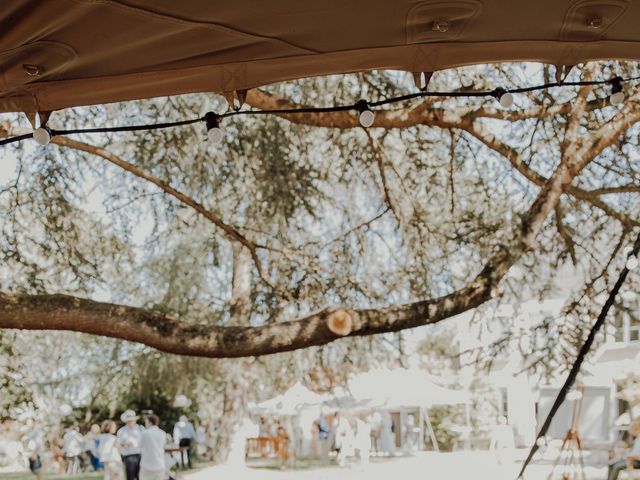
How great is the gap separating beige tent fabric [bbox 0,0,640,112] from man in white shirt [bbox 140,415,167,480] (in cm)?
928

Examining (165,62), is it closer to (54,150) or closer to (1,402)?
(54,150)

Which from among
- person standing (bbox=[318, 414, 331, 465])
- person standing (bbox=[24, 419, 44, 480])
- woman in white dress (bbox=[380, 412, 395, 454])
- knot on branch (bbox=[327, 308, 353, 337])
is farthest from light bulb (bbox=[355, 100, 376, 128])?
woman in white dress (bbox=[380, 412, 395, 454])

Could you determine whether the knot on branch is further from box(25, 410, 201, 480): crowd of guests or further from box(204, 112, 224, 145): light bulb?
box(25, 410, 201, 480): crowd of guests

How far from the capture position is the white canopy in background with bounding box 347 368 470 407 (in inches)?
794

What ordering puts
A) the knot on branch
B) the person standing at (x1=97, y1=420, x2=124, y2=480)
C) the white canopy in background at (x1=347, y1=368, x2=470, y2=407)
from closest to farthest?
the knot on branch → the person standing at (x1=97, y1=420, x2=124, y2=480) → the white canopy in background at (x1=347, y1=368, x2=470, y2=407)

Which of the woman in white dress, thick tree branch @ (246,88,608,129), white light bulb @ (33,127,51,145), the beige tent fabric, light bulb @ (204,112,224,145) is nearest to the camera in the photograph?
the beige tent fabric

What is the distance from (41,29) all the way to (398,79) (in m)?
7.07

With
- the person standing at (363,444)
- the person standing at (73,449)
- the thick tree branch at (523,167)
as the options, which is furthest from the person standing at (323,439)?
the thick tree branch at (523,167)

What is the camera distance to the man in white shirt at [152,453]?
10.8 m

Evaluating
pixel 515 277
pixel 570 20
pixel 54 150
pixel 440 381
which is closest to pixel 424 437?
pixel 440 381

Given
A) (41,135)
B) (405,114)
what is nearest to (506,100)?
(41,135)

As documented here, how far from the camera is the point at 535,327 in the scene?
7344 mm

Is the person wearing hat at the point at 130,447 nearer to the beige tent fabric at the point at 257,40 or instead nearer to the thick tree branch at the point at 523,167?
the thick tree branch at the point at 523,167

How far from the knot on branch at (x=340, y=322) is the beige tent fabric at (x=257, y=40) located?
8.59ft
